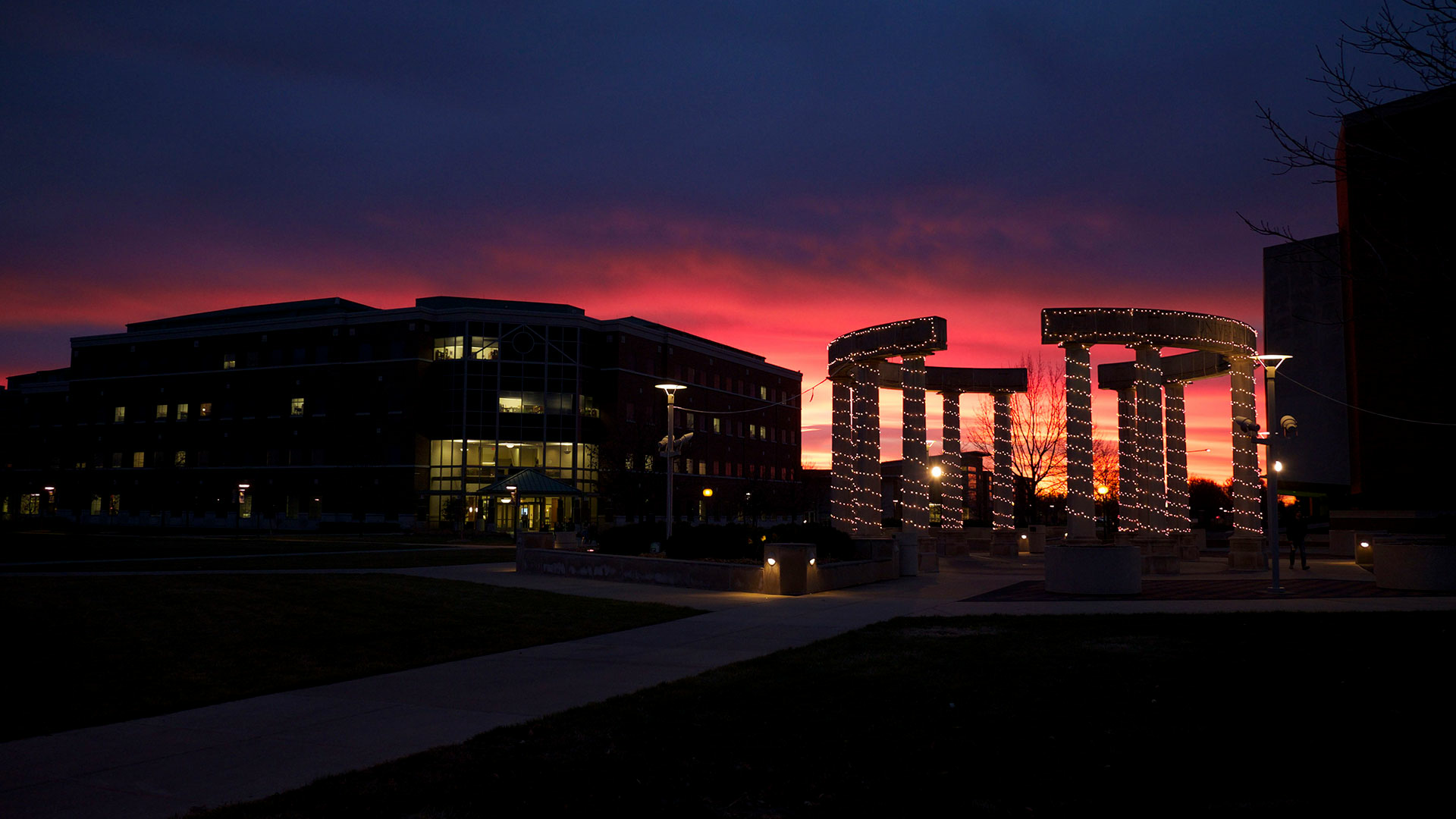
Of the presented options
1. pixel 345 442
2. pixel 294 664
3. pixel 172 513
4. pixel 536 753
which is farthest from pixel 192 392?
pixel 536 753

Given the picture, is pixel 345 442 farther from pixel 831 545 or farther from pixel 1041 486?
pixel 831 545

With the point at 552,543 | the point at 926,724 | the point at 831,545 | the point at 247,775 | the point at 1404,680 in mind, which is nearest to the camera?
the point at 247,775

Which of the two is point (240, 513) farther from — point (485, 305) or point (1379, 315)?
point (1379, 315)

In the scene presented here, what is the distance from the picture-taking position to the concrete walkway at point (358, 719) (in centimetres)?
642

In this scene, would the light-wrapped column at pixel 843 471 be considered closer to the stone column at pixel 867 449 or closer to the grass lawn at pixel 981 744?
the stone column at pixel 867 449

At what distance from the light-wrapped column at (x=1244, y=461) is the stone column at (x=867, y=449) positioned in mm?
11471

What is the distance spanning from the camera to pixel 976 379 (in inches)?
1574

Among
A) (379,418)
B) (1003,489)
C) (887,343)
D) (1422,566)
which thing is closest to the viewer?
(1422,566)

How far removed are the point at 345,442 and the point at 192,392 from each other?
19749 millimetres

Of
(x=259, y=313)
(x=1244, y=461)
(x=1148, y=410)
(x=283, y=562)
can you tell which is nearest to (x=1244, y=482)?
(x=1244, y=461)

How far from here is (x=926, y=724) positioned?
7801mm

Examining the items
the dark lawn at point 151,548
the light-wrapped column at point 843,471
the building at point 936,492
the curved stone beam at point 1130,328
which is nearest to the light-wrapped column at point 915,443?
the light-wrapped column at point 843,471

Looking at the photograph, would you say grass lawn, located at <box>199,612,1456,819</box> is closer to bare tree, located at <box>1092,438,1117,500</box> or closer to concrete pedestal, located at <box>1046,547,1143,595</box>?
concrete pedestal, located at <box>1046,547,1143,595</box>

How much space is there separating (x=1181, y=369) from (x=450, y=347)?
61.4 m
